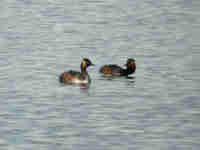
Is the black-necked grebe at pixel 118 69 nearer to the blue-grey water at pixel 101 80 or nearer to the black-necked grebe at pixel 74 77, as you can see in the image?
the blue-grey water at pixel 101 80

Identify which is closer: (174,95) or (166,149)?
Result: (166,149)

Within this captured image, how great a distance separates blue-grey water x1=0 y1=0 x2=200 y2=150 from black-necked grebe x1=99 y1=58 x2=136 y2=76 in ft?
1.39

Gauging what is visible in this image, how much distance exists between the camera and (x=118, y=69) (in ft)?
132

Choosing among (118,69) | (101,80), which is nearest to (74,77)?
(101,80)

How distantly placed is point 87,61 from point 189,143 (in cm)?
1288

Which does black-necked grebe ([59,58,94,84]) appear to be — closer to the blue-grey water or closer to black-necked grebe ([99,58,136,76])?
the blue-grey water

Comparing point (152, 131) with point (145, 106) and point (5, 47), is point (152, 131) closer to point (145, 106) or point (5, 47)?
point (145, 106)

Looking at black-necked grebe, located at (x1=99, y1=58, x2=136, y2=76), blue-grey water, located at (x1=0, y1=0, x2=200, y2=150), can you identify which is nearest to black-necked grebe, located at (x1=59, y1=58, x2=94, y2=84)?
blue-grey water, located at (x1=0, y1=0, x2=200, y2=150)

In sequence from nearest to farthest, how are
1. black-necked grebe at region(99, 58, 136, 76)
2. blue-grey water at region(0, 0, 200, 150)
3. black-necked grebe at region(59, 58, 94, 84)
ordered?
blue-grey water at region(0, 0, 200, 150) < black-necked grebe at region(59, 58, 94, 84) < black-necked grebe at region(99, 58, 136, 76)

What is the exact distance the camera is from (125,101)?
112 feet

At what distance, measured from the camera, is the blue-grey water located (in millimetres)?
28328

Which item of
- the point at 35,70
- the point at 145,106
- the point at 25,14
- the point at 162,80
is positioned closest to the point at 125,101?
the point at 145,106

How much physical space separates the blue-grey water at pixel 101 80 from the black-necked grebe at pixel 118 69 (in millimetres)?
422

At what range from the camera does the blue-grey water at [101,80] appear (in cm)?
2833
